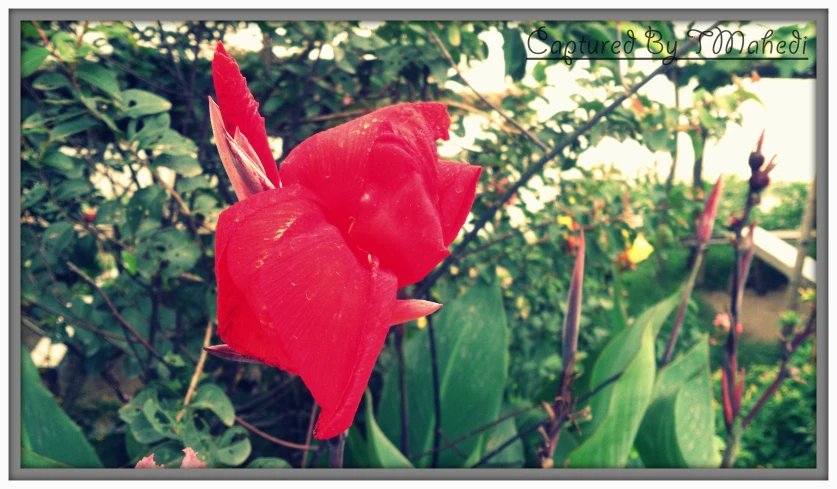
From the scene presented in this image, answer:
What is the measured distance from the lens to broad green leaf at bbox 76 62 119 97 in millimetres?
622

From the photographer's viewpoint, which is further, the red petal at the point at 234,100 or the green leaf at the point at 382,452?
the green leaf at the point at 382,452

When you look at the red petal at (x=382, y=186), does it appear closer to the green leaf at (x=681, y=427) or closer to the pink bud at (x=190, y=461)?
the pink bud at (x=190, y=461)

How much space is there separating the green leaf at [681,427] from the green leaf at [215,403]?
0.56 m

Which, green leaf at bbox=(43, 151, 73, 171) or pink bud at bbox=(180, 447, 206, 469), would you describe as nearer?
pink bud at bbox=(180, 447, 206, 469)

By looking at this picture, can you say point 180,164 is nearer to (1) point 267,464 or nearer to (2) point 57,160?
(2) point 57,160

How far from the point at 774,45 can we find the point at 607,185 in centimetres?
34

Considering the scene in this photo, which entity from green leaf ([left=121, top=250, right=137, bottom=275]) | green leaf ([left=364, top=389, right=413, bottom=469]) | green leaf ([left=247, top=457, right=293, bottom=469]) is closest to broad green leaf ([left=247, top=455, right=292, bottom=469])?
green leaf ([left=247, top=457, right=293, bottom=469])

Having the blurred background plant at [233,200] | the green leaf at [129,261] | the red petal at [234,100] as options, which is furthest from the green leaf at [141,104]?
the red petal at [234,100]

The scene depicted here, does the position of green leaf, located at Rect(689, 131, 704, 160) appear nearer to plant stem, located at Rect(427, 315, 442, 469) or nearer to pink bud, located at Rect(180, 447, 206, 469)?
plant stem, located at Rect(427, 315, 442, 469)

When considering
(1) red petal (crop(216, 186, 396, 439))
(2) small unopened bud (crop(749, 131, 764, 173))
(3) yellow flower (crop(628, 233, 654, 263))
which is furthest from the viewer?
(3) yellow flower (crop(628, 233, 654, 263))

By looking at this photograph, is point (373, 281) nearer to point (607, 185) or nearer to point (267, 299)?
point (267, 299)

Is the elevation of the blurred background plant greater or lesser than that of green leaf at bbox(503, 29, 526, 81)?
lesser

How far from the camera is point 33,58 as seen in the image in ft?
2.01

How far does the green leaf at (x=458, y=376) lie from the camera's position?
0.85 m
